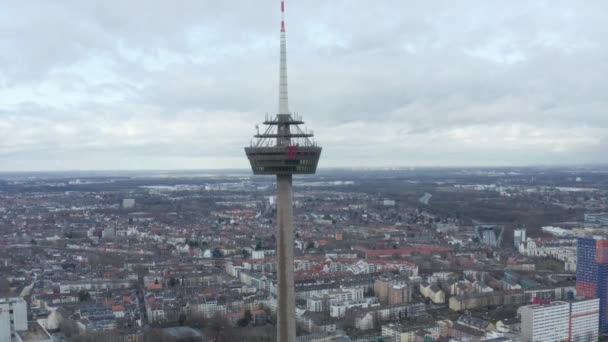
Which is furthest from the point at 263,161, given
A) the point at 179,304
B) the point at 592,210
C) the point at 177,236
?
the point at 592,210

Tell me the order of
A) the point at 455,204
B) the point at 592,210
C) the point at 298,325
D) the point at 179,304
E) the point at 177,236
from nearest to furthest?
the point at 298,325, the point at 179,304, the point at 177,236, the point at 592,210, the point at 455,204

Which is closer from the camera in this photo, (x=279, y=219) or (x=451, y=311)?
(x=279, y=219)

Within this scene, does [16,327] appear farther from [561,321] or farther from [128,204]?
[128,204]

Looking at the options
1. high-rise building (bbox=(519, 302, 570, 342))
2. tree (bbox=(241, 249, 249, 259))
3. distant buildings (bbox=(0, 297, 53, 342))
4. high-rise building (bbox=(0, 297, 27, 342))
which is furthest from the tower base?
tree (bbox=(241, 249, 249, 259))

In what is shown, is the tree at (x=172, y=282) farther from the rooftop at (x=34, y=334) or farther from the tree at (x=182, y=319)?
the rooftop at (x=34, y=334)

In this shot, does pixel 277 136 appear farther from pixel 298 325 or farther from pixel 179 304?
pixel 179 304

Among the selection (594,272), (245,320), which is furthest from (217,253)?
(594,272)
